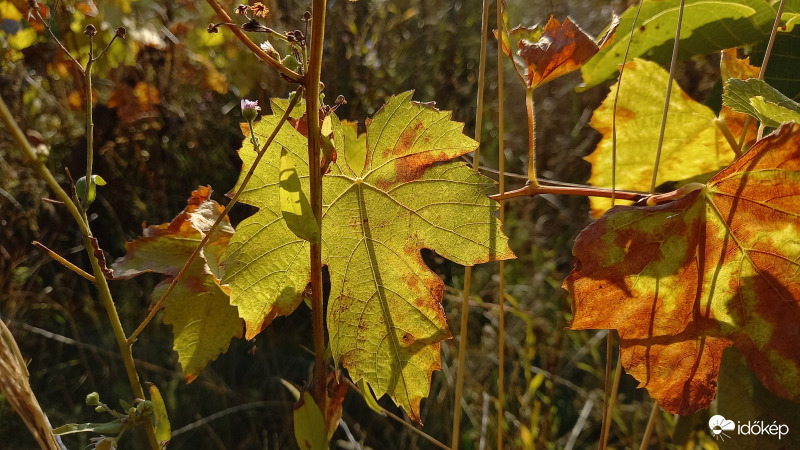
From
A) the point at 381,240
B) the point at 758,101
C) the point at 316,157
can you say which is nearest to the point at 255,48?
the point at 316,157

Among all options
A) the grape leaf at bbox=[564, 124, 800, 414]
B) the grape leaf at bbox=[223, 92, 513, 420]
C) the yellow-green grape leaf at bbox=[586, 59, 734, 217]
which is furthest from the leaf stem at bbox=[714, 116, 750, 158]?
the grape leaf at bbox=[223, 92, 513, 420]

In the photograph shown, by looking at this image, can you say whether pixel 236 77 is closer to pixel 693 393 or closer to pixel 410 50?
pixel 410 50

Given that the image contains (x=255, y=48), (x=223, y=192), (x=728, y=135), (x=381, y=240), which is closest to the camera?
(x=255, y=48)

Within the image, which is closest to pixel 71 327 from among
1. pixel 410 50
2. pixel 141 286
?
pixel 141 286

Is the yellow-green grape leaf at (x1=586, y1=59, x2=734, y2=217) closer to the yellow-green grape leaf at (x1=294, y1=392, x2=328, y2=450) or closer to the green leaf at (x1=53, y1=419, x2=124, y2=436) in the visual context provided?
the yellow-green grape leaf at (x1=294, y1=392, x2=328, y2=450)

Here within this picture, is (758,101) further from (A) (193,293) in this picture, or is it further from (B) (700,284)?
(A) (193,293)
